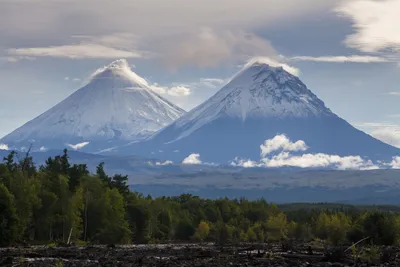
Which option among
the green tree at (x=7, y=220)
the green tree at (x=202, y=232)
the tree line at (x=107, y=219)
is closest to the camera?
the green tree at (x=7, y=220)

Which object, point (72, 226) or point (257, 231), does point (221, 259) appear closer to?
point (72, 226)

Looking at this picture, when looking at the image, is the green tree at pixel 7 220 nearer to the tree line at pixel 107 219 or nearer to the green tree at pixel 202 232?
the tree line at pixel 107 219

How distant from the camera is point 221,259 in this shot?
60469mm

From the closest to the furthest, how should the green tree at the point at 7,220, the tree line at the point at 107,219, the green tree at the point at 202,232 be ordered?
the green tree at the point at 7,220, the tree line at the point at 107,219, the green tree at the point at 202,232

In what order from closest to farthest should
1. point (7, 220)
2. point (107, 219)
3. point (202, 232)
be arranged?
point (7, 220)
point (107, 219)
point (202, 232)

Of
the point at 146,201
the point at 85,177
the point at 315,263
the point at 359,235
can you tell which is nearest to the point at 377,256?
the point at 315,263

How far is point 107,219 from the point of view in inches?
5408

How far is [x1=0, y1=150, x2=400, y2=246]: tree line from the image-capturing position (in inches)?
4311

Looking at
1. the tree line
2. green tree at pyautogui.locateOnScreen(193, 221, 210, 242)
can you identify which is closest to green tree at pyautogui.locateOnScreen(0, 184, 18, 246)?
the tree line

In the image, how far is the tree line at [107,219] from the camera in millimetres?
109500

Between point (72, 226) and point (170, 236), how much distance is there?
47331 mm

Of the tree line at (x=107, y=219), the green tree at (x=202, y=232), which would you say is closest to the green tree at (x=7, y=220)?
the tree line at (x=107, y=219)

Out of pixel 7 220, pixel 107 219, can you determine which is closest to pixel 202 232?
pixel 107 219

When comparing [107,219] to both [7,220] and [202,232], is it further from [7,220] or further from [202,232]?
[7,220]
